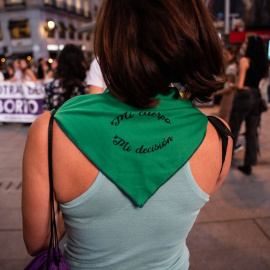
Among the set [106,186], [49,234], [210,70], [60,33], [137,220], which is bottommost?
Result: [60,33]

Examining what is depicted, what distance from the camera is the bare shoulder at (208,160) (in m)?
0.89

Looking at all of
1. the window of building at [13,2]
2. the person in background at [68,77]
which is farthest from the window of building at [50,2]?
the person in background at [68,77]

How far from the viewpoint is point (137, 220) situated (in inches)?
34.3

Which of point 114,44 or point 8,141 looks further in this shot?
point 8,141

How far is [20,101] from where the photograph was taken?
25.2 feet

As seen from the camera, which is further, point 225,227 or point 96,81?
point 96,81

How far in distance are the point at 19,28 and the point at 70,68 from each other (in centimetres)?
2984

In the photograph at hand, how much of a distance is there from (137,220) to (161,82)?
434mm

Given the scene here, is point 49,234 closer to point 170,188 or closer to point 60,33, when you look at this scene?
point 170,188

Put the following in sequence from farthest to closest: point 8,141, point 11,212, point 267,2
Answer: point 267,2 < point 8,141 < point 11,212

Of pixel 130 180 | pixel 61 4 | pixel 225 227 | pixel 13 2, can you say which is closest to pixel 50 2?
pixel 61 4

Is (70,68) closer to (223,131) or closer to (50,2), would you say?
(223,131)

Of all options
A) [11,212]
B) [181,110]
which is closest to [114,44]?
[181,110]

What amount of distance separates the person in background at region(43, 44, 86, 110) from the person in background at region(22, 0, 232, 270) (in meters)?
3.07
